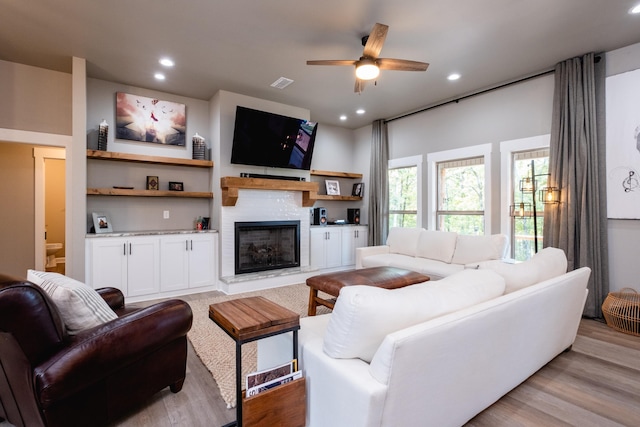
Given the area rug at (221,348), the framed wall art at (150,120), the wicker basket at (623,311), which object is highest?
the framed wall art at (150,120)

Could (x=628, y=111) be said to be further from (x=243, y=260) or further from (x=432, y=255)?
(x=243, y=260)

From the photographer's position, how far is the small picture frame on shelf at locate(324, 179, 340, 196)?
6211 millimetres

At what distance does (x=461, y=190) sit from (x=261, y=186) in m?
3.08

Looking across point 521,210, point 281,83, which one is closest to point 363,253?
point 521,210

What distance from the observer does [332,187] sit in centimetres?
625

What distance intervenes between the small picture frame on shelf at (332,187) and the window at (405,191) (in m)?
1.06

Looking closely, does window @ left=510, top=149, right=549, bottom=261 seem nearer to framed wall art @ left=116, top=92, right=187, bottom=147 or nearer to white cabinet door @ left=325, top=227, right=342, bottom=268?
white cabinet door @ left=325, top=227, right=342, bottom=268

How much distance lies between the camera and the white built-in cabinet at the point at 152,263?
3.73 meters

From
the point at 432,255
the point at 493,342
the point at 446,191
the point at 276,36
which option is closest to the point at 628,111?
the point at 446,191

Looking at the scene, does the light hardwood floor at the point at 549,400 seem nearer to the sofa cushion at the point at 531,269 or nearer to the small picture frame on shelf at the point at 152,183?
the sofa cushion at the point at 531,269

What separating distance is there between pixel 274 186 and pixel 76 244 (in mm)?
2536

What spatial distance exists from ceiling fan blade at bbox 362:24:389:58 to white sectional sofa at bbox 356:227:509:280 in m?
2.60

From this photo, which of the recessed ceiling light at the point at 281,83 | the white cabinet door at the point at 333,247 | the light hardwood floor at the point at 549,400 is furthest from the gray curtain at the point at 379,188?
the light hardwood floor at the point at 549,400

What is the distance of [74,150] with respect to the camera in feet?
11.9
